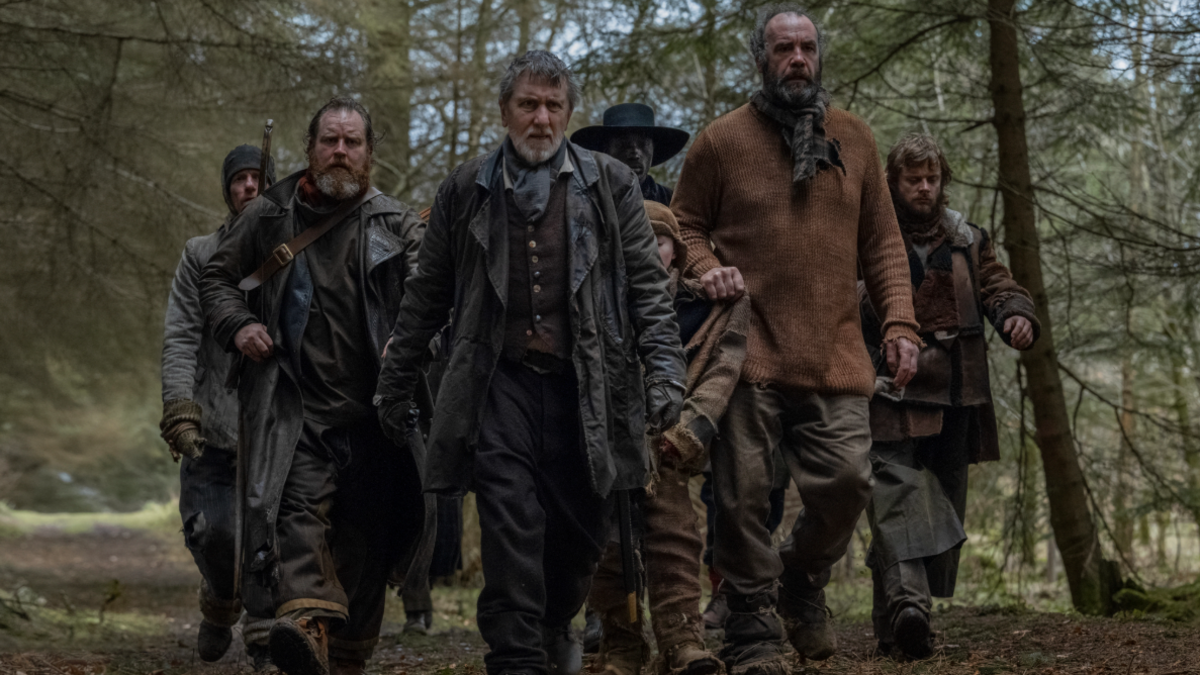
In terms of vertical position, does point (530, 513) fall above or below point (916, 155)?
below

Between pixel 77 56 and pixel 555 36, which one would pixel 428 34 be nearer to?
pixel 555 36

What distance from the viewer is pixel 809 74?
5.50m

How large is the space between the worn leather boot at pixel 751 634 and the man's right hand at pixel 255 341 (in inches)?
81.3

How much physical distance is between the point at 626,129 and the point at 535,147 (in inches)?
78.8

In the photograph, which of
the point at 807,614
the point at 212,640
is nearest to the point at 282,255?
the point at 807,614

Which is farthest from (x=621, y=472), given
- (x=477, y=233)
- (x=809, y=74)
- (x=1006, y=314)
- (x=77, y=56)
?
(x=77, y=56)

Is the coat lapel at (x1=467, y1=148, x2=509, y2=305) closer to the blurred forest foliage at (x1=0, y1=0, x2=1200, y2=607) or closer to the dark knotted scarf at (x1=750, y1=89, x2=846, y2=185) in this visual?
the dark knotted scarf at (x1=750, y1=89, x2=846, y2=185)

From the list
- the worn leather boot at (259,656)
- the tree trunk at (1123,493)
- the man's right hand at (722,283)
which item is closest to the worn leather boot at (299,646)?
the worn leather boot at (259,656)

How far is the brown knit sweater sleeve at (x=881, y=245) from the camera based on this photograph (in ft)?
18.3

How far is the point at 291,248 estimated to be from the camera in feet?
17.7

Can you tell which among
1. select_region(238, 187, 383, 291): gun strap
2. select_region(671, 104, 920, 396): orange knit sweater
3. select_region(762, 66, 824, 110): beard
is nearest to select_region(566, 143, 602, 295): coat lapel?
select_region(671, 104, 920, 396): orange knit sweater

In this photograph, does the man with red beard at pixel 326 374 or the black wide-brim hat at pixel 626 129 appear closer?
the man with red beard at pixel 326 374

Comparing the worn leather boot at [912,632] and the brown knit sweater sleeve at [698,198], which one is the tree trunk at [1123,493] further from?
the brown knit sweater sleeve at [698,198]

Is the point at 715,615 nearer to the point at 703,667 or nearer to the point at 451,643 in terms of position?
the point at 451,643
